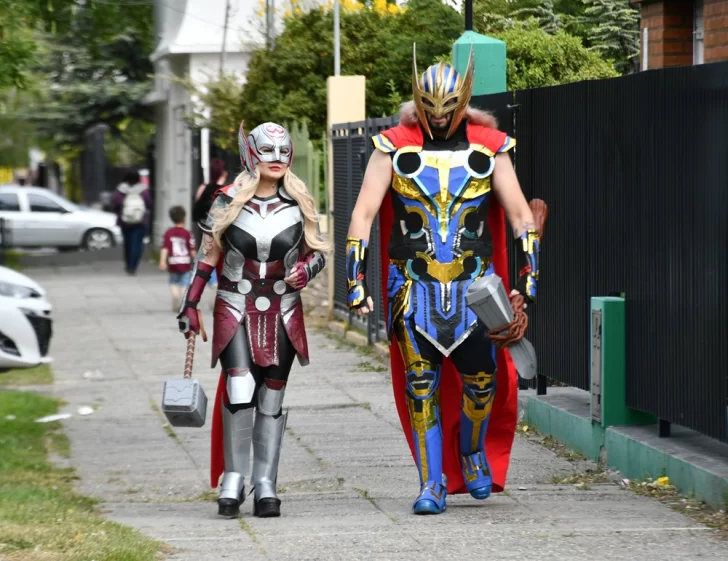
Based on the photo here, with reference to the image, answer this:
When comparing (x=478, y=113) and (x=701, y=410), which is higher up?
(x=478, y=113)

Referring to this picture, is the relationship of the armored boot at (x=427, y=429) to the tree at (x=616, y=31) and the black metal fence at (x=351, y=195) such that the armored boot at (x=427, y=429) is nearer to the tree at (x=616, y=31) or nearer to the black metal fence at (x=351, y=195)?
the black metal fence at (x=351, y=195)

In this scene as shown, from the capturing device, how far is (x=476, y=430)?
6996 mm

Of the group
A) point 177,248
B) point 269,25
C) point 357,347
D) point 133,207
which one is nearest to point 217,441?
point 357,347

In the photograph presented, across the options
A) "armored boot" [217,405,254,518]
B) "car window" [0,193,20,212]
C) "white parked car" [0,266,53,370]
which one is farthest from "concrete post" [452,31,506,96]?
"car window" [0,193,20,212]

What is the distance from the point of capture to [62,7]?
87.4 ft

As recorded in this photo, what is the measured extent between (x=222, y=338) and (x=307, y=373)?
5955 millimetres

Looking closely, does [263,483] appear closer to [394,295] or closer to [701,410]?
[394,295]

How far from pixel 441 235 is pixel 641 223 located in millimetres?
1377

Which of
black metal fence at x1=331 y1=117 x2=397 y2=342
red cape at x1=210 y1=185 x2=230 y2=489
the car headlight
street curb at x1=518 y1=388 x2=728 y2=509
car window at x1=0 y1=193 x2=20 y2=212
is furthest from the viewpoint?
car window at x1=0 y1=193 x2=20 y2=212

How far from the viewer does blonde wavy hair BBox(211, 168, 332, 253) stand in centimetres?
693

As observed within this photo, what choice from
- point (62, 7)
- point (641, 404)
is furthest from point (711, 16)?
point (62, 7)

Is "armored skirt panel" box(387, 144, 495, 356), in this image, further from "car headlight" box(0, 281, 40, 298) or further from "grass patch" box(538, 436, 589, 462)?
"car headlight" box(0, 281, 40, 298)

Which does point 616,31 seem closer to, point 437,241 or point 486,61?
point 486,61

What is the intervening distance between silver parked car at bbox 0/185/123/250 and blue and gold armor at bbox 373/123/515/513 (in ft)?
88.6
